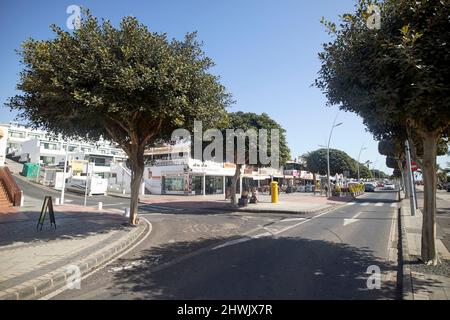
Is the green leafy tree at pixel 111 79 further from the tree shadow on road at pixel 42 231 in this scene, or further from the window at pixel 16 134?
the window at pixel 16 134

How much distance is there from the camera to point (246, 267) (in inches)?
267

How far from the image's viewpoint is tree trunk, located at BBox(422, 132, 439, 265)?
6.95m

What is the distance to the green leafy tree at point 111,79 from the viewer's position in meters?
9.03

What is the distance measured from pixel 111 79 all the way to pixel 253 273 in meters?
6.72

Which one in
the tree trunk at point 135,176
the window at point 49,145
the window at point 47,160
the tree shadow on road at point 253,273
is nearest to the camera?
the tree shadow on road at point 253,273

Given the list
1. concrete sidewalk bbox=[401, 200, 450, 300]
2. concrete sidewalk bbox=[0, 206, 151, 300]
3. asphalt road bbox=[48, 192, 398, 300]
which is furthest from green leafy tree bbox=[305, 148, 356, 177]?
concrete sidewalk bbox=[401, 200, 450, 300]

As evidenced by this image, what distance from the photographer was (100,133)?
43.9ft

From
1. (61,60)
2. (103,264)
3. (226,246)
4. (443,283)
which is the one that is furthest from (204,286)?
(61,60)

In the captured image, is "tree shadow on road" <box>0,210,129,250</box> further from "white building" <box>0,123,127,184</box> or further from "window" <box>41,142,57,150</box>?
"window" <box>41,142,57,150</box>

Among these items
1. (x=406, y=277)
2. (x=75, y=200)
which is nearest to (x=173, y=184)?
(x=75, y=200)

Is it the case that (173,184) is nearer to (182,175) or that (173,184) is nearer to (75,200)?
(182,175)

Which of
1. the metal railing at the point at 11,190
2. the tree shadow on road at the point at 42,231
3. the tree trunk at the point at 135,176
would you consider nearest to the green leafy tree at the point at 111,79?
the tree trunk at the point at 135,176
